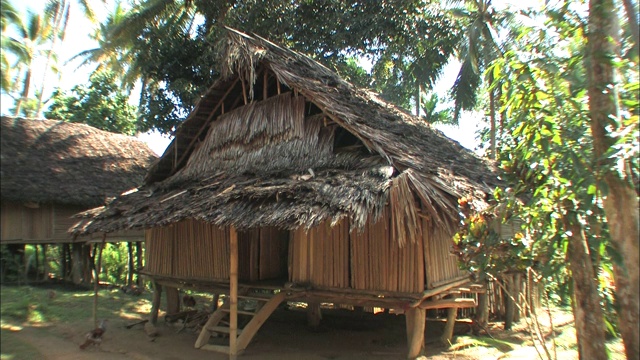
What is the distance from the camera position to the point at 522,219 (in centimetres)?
407

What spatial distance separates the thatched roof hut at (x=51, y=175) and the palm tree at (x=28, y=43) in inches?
109

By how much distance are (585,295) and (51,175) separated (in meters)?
14.1

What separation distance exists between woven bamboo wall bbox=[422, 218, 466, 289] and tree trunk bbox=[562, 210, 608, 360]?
2.22m

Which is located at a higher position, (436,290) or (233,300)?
(436,290)

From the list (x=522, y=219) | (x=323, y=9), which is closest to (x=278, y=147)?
(x=522, y=219)

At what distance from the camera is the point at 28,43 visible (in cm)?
1922

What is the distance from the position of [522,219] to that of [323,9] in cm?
1220

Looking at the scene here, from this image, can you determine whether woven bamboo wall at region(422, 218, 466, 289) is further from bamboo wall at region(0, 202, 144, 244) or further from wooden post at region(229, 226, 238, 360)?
bamboo wall at region(0, 202, 144, 244)

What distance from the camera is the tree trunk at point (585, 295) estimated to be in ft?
11.9

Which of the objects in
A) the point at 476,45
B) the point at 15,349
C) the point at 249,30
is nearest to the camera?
the point at 15,349

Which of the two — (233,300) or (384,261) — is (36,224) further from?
(384,261)

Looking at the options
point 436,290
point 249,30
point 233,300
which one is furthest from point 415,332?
point 249,30

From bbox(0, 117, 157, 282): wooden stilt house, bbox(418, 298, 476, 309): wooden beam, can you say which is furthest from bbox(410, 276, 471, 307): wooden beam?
bbox(0, 117, 157, 282): wooden stilt house

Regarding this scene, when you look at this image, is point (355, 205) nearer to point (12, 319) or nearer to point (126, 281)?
point (12, 319)
